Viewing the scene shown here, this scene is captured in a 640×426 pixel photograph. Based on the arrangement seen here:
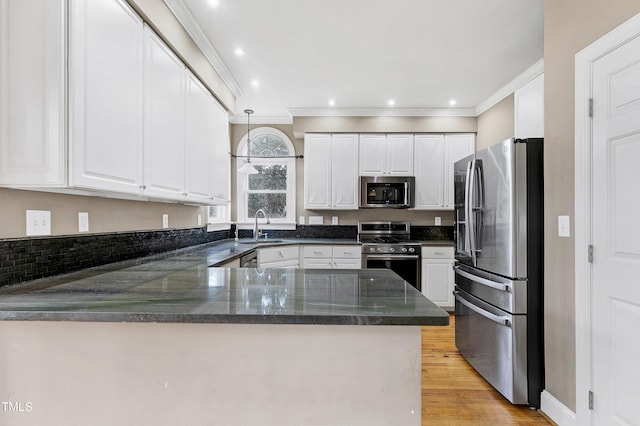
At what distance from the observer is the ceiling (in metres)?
2.18

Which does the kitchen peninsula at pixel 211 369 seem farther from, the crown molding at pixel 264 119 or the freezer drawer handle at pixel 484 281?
the crown molding at pixel 264 119

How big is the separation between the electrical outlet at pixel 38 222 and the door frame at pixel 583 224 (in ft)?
8.99

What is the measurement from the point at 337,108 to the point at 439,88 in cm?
130

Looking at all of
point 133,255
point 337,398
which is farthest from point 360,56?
point 337,398

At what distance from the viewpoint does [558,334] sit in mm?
1869

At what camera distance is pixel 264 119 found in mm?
4578

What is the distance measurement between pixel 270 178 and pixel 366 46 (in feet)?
8.22

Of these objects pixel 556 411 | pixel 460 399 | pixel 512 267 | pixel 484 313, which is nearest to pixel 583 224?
pixel 512 267

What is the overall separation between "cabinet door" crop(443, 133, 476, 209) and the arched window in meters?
2.13

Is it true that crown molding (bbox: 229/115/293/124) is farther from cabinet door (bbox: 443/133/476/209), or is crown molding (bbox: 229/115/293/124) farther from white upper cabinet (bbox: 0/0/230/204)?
white upper cabinet (bbox: 0/0/230/204)

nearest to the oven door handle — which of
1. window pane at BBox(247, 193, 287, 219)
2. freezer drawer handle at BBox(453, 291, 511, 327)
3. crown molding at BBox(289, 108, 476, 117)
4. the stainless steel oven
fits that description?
the stainless steel oven

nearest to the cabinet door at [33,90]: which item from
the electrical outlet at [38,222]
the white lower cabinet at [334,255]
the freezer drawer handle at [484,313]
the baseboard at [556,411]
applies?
the electrical outlet at [38,222]

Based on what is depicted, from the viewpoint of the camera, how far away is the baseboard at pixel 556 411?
177 centimetres

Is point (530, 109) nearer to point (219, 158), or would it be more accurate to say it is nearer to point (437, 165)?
point (437, 165)
